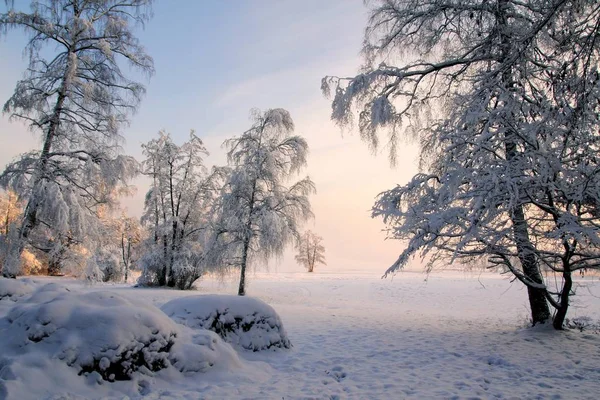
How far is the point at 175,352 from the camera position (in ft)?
14.1

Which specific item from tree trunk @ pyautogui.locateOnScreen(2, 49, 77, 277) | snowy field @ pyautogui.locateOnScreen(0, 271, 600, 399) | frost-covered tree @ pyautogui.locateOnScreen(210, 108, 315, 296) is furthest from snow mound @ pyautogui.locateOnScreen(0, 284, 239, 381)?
frost-covered tree @ pyautogui.locateOnScreen(210, 108, 315, 296)

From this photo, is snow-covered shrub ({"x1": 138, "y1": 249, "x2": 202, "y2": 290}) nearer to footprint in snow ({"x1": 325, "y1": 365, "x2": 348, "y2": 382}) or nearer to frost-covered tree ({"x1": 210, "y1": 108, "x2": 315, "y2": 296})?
frost-covered tree ({"x1": 210, "y1": 108, "x2": 315, "y2": 296})

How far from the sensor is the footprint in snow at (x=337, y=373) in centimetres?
455

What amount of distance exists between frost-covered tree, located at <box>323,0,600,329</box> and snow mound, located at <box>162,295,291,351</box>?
8.11 feet

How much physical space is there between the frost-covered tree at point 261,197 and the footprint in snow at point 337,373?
10092 mm

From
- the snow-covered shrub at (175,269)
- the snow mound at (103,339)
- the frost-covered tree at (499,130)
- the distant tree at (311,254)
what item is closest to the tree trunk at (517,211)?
the frost-covered tree at (499,130)

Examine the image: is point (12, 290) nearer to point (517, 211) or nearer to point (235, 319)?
point (235, 319)

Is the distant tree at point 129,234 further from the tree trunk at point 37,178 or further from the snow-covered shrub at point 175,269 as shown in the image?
the tree trunk at point 37,178

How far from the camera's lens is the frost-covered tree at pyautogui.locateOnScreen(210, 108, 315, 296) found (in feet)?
50.0

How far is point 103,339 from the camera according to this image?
3.78 m

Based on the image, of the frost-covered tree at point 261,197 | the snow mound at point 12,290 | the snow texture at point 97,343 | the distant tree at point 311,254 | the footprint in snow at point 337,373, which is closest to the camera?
the snow texture at point 97,343

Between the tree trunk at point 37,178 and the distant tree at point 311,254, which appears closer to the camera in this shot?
the tree trunk at point 37,178

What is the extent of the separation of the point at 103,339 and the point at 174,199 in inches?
645

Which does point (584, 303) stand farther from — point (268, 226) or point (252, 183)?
point (252, 183)
